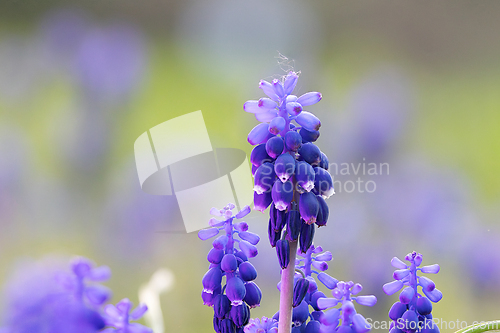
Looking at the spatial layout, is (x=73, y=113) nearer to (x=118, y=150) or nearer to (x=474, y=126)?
(x=118, y=150)

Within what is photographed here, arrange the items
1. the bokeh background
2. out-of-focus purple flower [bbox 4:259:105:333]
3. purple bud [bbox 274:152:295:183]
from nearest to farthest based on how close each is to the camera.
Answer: out-of-focus purple flower [bbox 4:259:105:333], purple bud [bbox 274:152:295:183], the bokeh background

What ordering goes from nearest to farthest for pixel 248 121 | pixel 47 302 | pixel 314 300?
pixel 47 302, pixel 314 300, pixel 248 121

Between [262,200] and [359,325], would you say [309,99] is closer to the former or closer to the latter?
[262,200]

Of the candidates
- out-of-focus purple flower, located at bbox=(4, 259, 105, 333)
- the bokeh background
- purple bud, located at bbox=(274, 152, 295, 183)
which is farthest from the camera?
the bokeh background

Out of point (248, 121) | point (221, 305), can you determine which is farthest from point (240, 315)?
point (248, 121)

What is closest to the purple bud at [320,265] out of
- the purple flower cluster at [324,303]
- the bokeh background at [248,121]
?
the purple flower cluster at [324,303]

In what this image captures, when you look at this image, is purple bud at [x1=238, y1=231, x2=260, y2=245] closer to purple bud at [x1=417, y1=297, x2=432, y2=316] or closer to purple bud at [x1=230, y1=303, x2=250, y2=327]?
purple bud at [x1=230, y1=303, x2=250, y2=327]

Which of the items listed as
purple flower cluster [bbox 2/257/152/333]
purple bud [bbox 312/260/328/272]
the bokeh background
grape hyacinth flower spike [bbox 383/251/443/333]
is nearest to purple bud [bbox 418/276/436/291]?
grape hyacinth flower spike [bbox 383/251/443/333]
